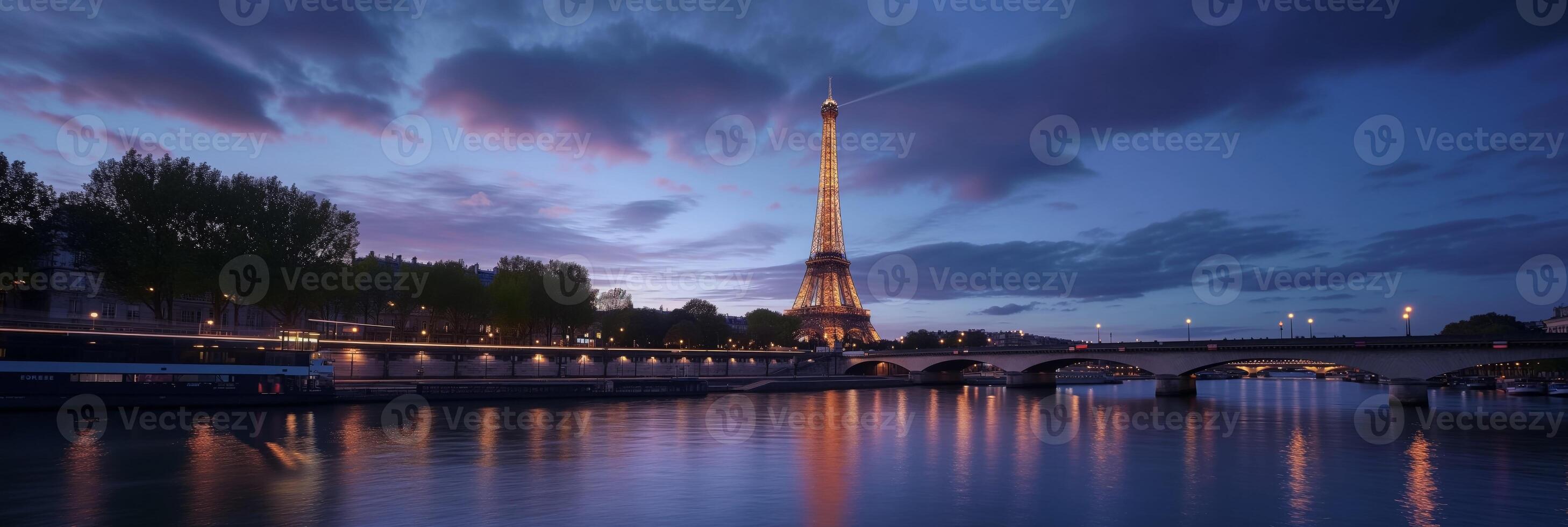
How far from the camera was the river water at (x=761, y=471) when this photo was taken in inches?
845

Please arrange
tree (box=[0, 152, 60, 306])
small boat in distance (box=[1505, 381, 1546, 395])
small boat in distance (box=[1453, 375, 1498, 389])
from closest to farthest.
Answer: tree (box=[0, 152, 60, 306]), small boat in distance (box=[1505, 381, 1546, 395]), small boat in distance (box=[1453, 375, 1498, 389])

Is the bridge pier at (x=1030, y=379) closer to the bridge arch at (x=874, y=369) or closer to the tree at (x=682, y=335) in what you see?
the bridge arch at (x=874, y=369)

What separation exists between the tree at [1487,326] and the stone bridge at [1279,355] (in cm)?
4118

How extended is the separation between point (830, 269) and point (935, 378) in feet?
96.8

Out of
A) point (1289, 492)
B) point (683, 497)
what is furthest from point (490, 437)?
point (1289, 492)

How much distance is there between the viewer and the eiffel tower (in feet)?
477

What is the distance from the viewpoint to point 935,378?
125375mm

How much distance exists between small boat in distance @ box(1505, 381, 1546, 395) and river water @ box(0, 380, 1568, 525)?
149 feet

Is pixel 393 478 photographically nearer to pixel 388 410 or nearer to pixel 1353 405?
pixel 388 410

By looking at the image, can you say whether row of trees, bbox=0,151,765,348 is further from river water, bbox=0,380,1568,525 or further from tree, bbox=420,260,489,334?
river water, bbox=0,380,1568,525

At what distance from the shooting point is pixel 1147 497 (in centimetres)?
2450

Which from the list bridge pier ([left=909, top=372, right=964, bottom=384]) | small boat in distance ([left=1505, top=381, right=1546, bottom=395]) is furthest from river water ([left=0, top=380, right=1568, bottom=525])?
bridge pier ([left=909, top=372, right=964, bottom=384])

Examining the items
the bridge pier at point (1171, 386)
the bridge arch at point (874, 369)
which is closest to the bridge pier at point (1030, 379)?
the bridge arch at point (874, 369)

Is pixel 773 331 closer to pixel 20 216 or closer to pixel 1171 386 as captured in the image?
pixel 1171 386
